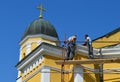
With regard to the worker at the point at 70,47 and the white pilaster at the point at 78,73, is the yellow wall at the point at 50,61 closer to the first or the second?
the worker at the point at 70,47

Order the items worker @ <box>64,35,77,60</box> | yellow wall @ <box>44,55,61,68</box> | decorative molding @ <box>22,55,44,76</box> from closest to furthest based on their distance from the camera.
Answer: worker @ <box>64,35,77,60</box>
yellow wall @ <box>44,55,61,68</box>
decorative molding @ <box>22,55,44,76</box>

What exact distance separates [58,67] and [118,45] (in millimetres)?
4283

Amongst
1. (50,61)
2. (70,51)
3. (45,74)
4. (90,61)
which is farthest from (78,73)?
(45,74)

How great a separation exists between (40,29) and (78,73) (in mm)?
14550

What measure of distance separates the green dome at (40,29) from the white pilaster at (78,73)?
45.9 feet

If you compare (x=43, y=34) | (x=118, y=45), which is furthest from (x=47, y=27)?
(x=118, y=45)

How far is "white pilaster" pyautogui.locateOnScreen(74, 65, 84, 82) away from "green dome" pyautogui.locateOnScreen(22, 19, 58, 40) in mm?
13989

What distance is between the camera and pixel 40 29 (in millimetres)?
37812

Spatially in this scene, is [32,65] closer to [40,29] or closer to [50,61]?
[50,61]

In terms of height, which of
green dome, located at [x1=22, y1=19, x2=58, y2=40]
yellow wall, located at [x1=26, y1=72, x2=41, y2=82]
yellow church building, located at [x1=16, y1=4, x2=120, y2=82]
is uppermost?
green dome, located at [x1=22, y1=19, x2=58, y2=40]

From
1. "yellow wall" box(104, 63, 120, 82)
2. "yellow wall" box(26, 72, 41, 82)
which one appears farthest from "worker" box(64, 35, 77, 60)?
"yellow wall" box(104, 63, 120, 82)

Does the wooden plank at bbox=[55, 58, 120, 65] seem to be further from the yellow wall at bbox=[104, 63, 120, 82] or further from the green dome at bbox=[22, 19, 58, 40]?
the green dome at bbox=[22, 19, 58, 40]

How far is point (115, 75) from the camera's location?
24.7 meters

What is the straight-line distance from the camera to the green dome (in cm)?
3769
